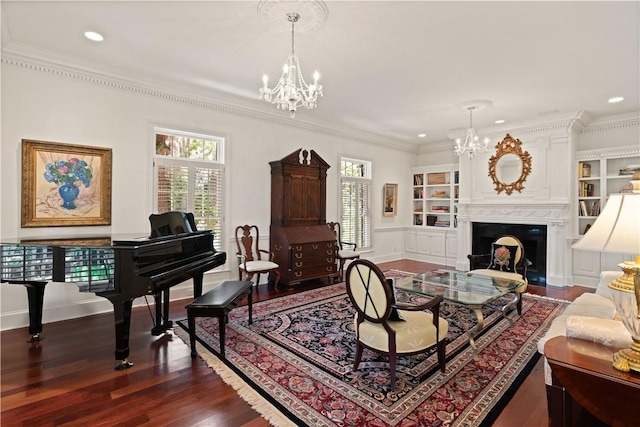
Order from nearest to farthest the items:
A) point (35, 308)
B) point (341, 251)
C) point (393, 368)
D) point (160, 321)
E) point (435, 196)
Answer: point (393, 368) < point (35, 308) < point (160, 321) < point (341, 251) < point (435, 196)

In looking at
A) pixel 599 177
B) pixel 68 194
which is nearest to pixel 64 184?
pixel 68 194

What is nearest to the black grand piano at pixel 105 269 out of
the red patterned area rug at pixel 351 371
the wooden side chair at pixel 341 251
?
the red patterned area rug at pixel 351 371

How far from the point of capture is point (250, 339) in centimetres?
321

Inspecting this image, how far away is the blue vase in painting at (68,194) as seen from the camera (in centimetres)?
368

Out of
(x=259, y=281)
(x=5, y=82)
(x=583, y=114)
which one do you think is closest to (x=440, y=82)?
(x=583, y=114)

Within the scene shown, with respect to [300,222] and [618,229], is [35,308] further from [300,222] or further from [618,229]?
[618,229]

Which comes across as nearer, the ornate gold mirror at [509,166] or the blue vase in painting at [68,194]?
the blue vase in painting at [68,194]

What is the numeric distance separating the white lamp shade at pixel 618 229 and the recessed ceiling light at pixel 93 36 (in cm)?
425

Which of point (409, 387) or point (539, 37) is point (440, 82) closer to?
point (539, 37)

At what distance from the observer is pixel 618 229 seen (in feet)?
4.65

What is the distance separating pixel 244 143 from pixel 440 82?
310 cm

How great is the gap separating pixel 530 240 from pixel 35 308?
7418mm

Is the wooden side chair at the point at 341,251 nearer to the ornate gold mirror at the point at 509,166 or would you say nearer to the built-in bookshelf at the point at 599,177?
the ornate gold mirror at the point at 509,166

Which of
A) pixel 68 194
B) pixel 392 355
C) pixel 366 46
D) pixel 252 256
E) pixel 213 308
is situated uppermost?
pixel 366 46
